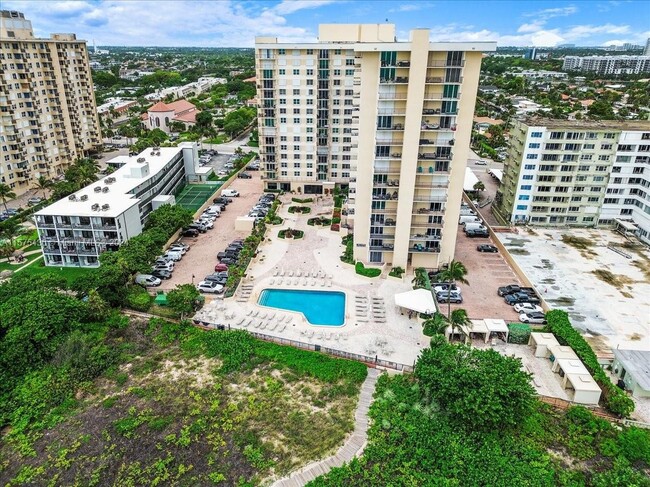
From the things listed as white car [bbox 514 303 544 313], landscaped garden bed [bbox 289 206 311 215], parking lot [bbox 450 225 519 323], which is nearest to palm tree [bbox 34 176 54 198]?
landscaped garden bed [bbox 289 206 311 215]

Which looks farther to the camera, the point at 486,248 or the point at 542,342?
the point at 486,248

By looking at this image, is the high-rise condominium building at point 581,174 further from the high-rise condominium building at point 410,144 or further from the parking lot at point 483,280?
the high-rise condominium building at point 410,144

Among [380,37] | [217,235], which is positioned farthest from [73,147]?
[380,37]

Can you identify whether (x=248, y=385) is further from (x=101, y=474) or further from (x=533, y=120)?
(x=533, y=120)

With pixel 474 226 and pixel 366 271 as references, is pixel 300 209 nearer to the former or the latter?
pixel 366 271

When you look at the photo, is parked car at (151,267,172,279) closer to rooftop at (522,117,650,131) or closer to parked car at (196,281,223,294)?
parked car at (196,281,223,294)

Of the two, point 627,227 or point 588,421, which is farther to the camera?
point 627,227

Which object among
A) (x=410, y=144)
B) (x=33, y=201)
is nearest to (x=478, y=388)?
(x=410, y=144)
